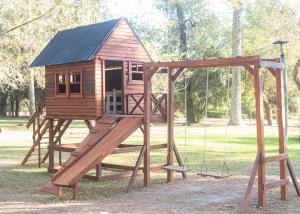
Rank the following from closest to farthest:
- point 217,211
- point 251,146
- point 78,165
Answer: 1. point 217,211
2. point 78,165
3. point 251,146

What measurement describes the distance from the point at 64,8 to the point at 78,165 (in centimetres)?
528

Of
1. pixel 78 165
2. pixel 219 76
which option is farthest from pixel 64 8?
pixel 219 76

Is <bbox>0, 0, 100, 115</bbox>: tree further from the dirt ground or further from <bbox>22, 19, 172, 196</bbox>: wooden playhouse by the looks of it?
the dirt ground

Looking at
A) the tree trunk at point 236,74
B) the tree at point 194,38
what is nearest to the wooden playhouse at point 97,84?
the tree trunk at point 236,74

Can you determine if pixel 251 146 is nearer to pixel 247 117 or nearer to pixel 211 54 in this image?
pixel 211 54

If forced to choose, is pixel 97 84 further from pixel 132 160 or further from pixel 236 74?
pixel 236 74

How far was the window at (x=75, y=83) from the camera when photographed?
16223mm

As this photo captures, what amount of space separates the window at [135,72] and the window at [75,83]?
1.76 meters

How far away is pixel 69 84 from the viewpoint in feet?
53.7

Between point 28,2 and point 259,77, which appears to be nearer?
point 259,77

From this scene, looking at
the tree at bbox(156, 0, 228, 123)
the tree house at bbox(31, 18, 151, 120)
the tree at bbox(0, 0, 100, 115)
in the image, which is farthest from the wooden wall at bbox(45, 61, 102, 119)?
the tree at bbox(156, 0, 228, 123)

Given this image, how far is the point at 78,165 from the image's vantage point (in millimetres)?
12922

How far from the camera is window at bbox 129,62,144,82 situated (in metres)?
16.2

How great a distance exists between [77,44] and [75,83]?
1.46 meters
